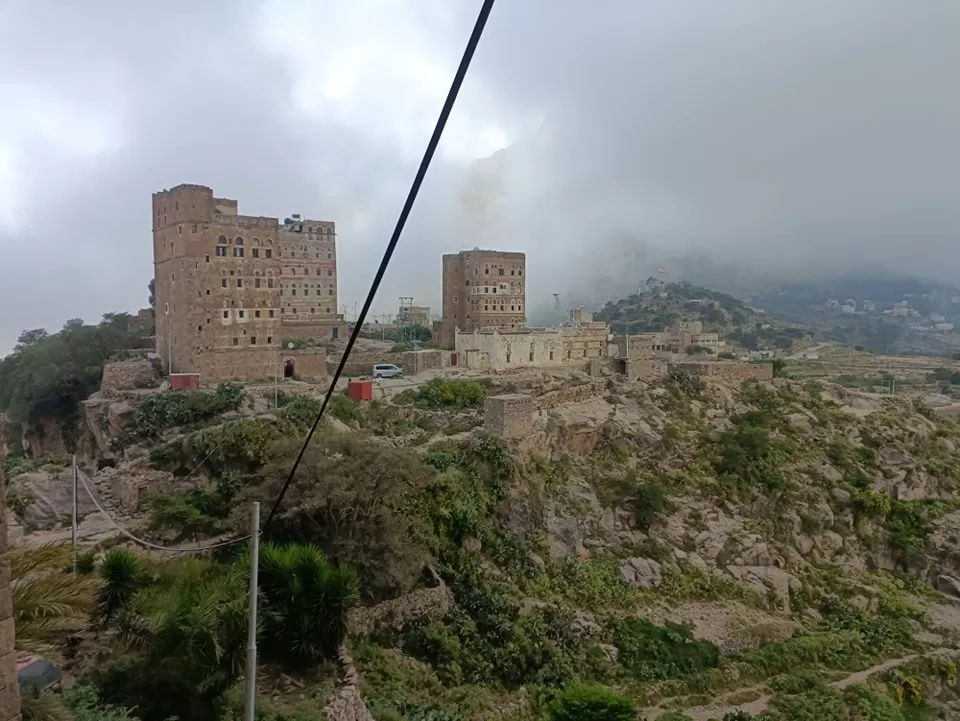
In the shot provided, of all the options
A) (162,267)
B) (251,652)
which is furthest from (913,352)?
(251,652)

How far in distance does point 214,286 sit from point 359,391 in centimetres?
783

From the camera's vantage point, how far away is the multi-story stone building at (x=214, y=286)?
27266 mm

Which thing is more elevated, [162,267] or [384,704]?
[162,267]

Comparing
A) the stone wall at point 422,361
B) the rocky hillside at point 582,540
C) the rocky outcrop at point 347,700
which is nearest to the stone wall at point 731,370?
the rocky hillside at point 582,540

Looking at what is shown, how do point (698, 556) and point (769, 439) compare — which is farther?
point (769, 439)

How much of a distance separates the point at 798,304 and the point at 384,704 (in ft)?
564

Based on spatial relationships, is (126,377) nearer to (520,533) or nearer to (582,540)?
(520,533)

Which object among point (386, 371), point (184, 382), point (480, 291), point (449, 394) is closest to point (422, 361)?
point (386, 371)

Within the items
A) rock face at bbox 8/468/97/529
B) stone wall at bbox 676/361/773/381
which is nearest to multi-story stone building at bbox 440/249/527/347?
A: stone wall at bbox 676/361/773/381

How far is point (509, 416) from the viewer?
21703 millimetres

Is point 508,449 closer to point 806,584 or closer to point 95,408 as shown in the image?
point 806,584

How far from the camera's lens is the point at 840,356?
89.2 m

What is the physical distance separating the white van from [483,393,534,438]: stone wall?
37.0 ft

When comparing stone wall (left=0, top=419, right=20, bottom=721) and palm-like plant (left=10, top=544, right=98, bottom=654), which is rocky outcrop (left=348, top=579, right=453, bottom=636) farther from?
stone wall (left=0, top=419, right=20, bottom=721)
